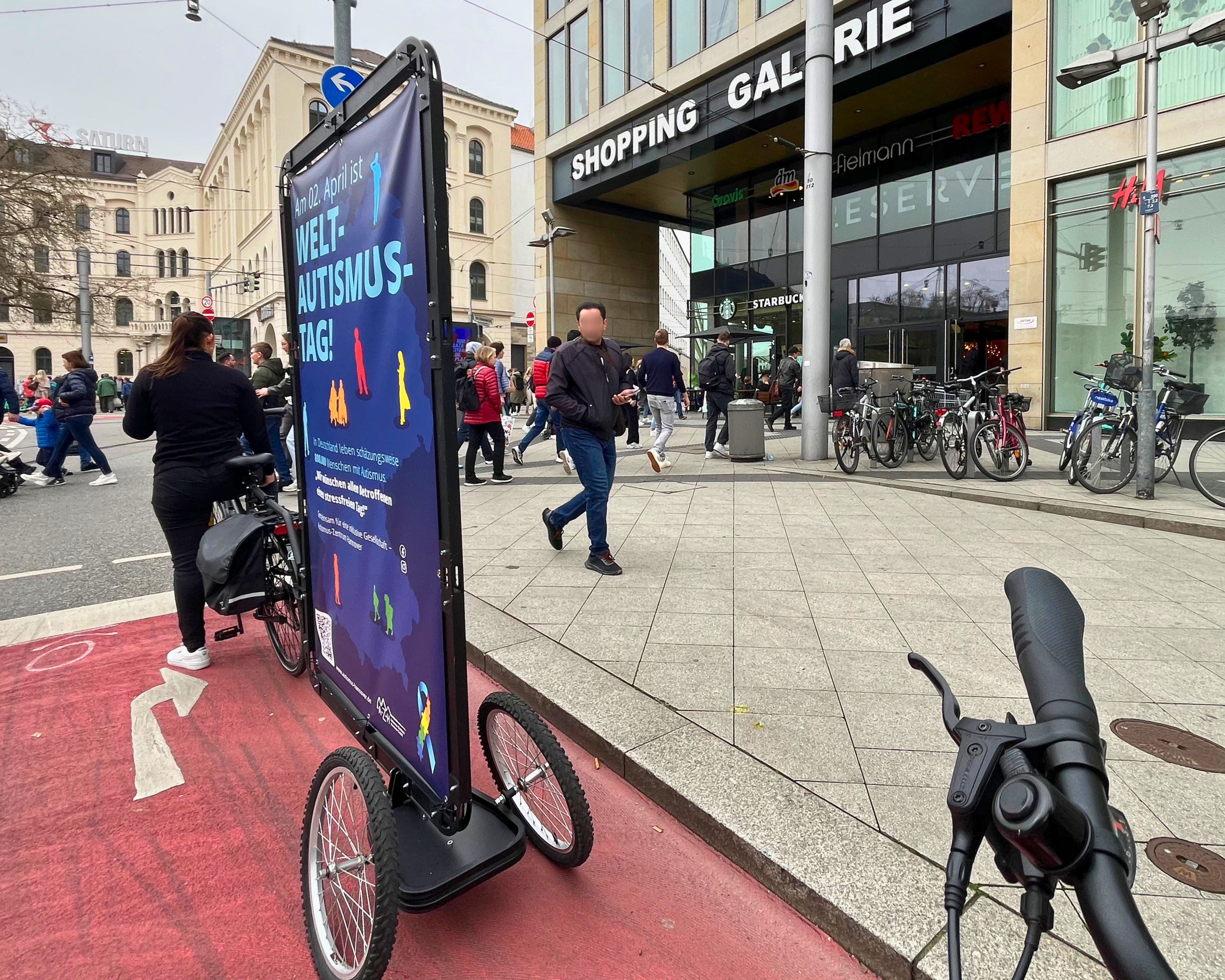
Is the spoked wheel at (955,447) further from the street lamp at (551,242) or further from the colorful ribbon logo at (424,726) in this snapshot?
the street lamp at (551,242)

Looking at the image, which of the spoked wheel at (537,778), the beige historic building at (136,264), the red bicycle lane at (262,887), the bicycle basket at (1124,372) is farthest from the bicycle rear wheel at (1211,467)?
the beige historic building at (136,264)

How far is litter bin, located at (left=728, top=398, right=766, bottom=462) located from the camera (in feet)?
38.7

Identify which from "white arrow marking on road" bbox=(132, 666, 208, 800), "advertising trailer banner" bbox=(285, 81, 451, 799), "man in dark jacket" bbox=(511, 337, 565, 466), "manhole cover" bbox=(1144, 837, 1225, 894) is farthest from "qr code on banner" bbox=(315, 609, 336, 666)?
"man in dark jacket" bbox=(511, 337, 565, 466)

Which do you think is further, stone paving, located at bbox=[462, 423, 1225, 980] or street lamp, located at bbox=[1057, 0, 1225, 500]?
street lamp, located at bbox=[1057, 0, 1225, 500]

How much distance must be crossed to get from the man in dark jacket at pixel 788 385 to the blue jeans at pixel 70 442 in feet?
41.8

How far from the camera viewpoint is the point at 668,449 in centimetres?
1430

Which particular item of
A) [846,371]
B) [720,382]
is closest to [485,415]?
[720,382]

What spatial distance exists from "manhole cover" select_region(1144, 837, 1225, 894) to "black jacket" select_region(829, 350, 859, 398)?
34.4 ft

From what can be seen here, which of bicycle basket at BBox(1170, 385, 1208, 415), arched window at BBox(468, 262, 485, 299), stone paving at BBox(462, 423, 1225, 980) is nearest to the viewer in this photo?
stone paving at BBox(462, 423, 1225, 980)

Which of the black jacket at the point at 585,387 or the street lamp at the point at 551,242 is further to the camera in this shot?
the street lamp at the point at 551,242

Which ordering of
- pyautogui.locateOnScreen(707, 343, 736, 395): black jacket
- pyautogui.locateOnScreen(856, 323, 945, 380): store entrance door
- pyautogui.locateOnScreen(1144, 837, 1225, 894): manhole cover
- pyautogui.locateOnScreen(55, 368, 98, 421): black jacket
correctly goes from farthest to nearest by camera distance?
pyautogui.locateOnScreen(856, 323, 945, 380): store entrance door < pyautogui.locateOnScreen(707, 343, 736, 395): black jacket < pyautogui.locateOnScreen(55, 368, 98, 421): black jacket < pyautogui.locateOnScreen(1144, 837, 1225, 894): manhole cover

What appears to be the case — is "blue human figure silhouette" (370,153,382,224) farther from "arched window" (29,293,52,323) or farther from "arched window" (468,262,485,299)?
"arched window" (468,262,485,299)

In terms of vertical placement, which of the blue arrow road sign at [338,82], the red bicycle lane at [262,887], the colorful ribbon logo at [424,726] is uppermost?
the blue arrow road sign at [338,82]

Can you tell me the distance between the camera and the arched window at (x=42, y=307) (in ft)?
66.7
